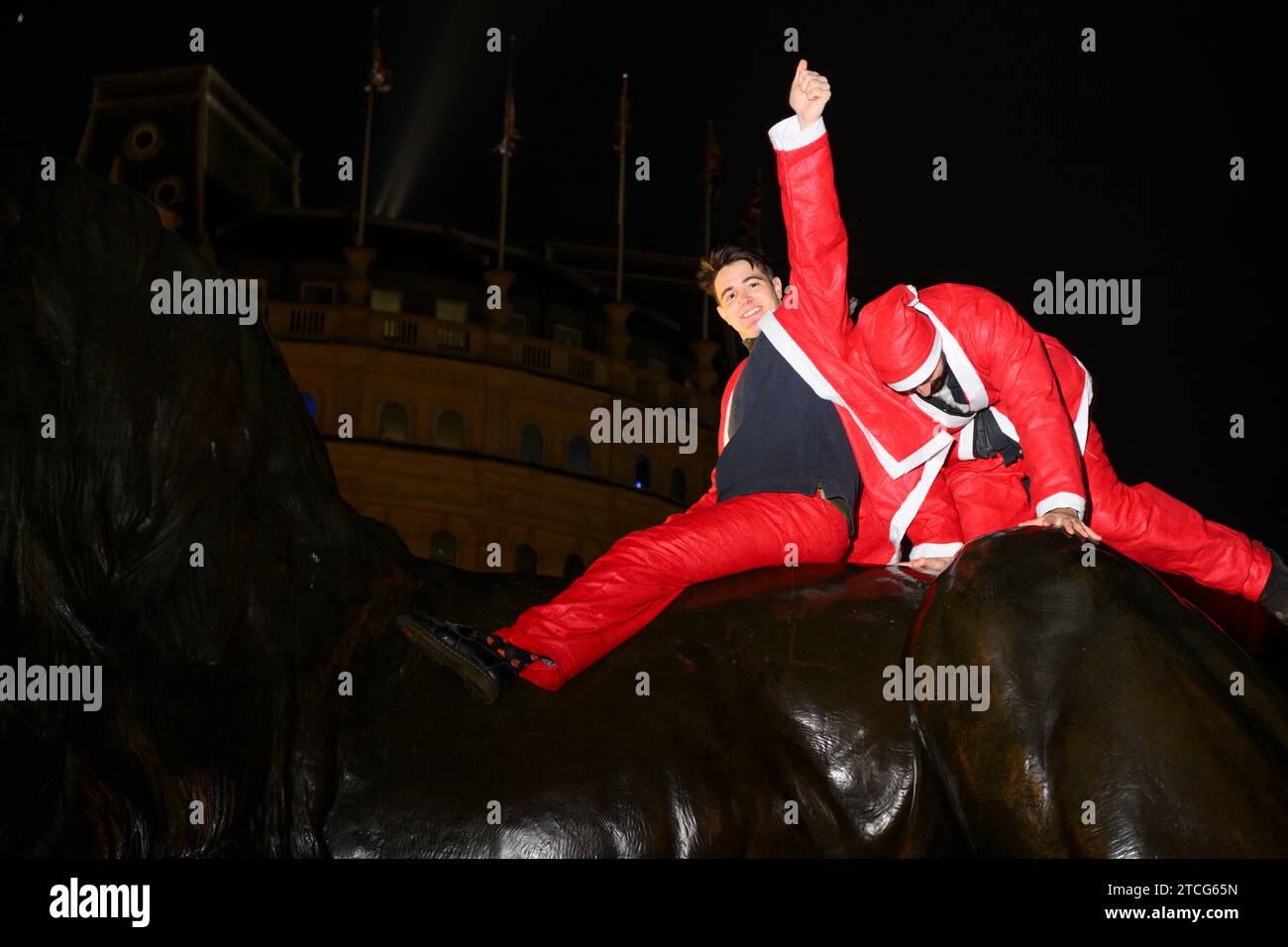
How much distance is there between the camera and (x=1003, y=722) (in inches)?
165

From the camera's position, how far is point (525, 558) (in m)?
57.5

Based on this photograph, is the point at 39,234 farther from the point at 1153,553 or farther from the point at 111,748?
the point at 1153,553

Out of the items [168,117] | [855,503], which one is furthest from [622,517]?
[855,503]

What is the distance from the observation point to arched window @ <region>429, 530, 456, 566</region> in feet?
185

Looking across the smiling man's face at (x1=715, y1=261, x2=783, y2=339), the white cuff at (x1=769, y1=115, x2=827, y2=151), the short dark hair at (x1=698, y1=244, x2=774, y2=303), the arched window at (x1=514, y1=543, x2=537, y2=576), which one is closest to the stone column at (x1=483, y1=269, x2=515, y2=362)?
the arched window at (x1=514, y1=543, x2=537, y2=576)

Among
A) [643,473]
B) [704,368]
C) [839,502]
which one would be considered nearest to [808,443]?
[839,502]

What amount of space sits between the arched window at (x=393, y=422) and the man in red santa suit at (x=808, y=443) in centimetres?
5470

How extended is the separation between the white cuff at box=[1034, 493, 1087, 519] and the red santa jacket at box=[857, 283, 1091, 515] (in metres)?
0.05

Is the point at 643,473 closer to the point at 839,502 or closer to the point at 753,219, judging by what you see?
the point at 753,219

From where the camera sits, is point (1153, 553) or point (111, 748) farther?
point (1153, 553)

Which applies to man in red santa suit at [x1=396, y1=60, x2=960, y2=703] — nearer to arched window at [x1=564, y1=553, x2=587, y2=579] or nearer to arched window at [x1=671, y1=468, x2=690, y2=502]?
arched window at [x1=564, y1=553, x2=587, y2=579]

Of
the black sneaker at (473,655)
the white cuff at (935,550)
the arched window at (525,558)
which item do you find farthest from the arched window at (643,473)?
the black sneaker at (473,655)

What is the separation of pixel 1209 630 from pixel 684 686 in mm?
1483

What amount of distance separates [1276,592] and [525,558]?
52827 millimetres
